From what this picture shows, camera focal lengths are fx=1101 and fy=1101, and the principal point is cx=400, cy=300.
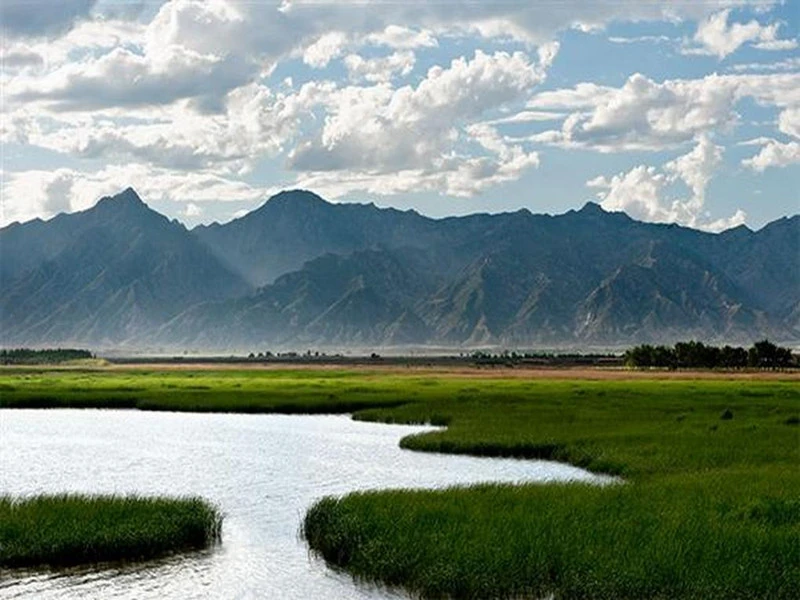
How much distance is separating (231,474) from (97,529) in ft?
63.8

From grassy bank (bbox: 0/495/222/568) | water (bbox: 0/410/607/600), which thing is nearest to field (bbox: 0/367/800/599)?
water (bbox: 0/410/607/600)

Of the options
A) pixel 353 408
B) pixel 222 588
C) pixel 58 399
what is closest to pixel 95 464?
pixel 222 588

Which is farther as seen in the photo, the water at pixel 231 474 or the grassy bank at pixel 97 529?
the grassy bank at pixel 97 529

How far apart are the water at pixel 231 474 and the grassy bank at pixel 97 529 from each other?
105cm

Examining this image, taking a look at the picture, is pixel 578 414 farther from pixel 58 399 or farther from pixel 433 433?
pixel 58 399

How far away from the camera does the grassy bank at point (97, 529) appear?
33469mm

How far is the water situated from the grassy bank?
1.05m

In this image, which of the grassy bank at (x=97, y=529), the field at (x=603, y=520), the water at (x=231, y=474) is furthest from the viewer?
the grassy bank at (x=97, y=529)

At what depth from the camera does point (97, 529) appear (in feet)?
115

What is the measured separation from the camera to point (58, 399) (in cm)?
10856

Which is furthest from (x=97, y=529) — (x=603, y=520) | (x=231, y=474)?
(x=231, y=474)

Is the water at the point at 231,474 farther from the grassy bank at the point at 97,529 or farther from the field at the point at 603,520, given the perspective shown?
the field at the point at 603,520

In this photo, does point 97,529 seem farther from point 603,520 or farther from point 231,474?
point 231,474

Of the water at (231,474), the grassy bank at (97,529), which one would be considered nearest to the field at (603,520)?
the water at (231,474)
